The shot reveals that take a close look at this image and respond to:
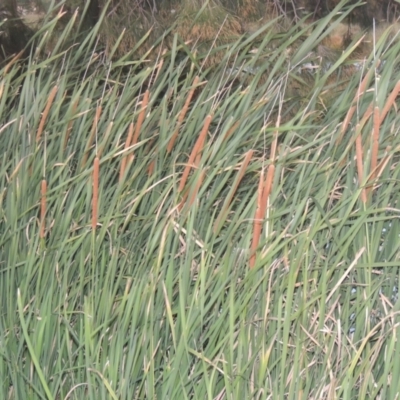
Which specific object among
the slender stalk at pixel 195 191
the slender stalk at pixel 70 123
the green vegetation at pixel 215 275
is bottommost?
the green vegetation at pixel 215 275

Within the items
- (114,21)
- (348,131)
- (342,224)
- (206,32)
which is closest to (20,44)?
(114,21)

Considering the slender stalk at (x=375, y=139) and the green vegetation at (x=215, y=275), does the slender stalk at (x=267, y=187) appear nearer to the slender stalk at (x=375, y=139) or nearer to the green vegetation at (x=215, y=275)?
the green vegetation at (x=215, y=275)

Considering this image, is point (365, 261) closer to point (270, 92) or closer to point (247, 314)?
point (247, 314)

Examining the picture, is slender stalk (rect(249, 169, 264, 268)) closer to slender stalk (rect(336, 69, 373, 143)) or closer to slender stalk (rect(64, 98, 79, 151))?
slender stalk (rect(336, 69, 373, 143))

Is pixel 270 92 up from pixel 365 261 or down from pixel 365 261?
up

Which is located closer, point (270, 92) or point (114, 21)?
point (270, 92)

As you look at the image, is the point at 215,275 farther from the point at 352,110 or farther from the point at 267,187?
the point at 352,110

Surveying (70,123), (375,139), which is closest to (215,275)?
(375,139)

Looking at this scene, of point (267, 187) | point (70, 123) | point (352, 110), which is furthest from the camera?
point (70, 123)

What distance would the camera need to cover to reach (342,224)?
54.3 inches

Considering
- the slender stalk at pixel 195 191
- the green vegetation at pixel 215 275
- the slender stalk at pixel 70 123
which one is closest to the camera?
the green vegetation at pixel 215 275

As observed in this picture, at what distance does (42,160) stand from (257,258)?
1.94 ft

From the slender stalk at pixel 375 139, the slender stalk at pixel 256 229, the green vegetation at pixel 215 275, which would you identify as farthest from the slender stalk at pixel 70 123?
the slender stalk at pixel 375 139

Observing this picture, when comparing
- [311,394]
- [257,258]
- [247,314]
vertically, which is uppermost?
[257,258]
